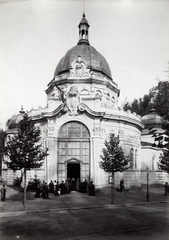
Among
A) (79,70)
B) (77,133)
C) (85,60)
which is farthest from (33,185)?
(85,60)

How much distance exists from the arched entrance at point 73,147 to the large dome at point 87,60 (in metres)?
12.7

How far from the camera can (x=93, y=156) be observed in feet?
94.4

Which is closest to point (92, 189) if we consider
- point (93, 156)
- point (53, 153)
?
point (93, 156)

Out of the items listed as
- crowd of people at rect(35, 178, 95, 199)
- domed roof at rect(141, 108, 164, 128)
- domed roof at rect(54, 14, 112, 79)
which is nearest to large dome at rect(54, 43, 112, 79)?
domed roof at rect(54, 14, 112, 79)

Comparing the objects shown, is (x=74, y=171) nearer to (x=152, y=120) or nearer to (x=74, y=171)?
(x=74, y=171)

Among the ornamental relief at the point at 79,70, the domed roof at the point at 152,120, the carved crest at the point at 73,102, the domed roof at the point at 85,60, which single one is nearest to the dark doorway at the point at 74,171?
the carved crest at the point at 73,102

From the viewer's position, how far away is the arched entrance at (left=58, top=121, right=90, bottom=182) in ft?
96.0

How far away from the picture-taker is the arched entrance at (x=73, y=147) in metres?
29.3

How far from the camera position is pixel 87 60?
40125 mm

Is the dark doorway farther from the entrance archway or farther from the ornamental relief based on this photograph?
the ornamental relief

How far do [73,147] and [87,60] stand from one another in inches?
636

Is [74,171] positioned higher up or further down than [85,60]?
further down

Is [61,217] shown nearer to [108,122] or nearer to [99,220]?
[99,220]

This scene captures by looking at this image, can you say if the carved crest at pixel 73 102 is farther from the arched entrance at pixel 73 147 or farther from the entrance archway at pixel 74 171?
the entrance archway at pixel 74 171
